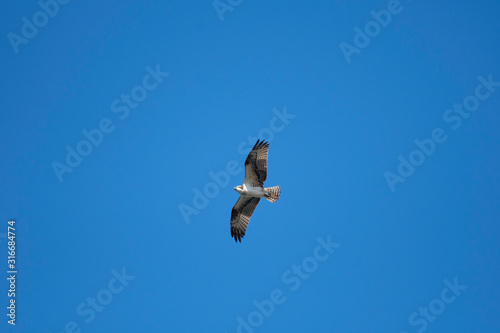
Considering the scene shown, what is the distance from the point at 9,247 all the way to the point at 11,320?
2930 mm

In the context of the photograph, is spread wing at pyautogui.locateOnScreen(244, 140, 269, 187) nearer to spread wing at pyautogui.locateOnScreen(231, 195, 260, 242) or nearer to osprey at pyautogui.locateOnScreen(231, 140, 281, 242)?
osprey at pyautogui.locateOnScreen(231, 140, 281, 242)

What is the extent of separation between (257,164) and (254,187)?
92 cm

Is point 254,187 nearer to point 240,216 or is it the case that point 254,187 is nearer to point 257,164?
point 257,164

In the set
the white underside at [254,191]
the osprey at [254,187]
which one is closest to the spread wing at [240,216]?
the osprey at [254,187]

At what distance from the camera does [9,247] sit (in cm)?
2373

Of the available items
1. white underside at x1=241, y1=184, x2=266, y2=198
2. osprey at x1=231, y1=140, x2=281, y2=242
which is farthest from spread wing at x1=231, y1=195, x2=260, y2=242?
white underside at x1=241, y1=184, x2=266, y2=198

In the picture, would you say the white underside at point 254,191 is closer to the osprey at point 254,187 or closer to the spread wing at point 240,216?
the osprey at point 254,187

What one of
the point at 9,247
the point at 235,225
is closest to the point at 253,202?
the point at 235,225

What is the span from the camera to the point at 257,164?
802 inches

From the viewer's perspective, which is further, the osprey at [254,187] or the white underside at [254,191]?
the white underside at [254,191]

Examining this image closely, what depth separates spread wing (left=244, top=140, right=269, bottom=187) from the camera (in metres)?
20.2

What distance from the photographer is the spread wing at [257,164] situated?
66.4 feet

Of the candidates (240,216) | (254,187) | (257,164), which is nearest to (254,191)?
(254,187)

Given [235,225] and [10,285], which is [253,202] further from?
[10,285]
